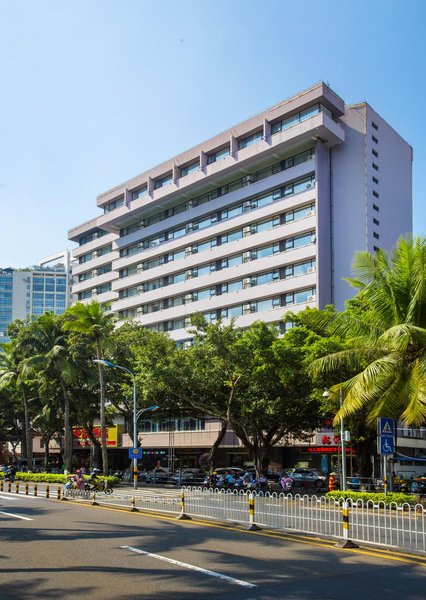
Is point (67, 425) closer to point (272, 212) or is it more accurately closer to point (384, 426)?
point (272, 212)

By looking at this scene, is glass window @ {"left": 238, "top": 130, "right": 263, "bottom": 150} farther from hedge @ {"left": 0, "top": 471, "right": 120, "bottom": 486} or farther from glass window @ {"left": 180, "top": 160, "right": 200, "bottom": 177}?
hedge @ {"left": 0, "top": 471, "right": 120, "bottom": 486}

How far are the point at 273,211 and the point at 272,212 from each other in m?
0.14

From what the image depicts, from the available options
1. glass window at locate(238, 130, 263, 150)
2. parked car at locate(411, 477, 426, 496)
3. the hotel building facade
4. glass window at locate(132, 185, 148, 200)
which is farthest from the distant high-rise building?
parked car at locate(411, 477, 426, 496)

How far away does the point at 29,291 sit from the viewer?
188 meters

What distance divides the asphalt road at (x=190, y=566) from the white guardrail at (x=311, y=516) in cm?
98

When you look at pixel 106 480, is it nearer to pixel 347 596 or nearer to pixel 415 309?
pixel 415 309

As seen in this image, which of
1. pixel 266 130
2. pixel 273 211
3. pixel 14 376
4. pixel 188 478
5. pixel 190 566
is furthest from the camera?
pixel 14 376

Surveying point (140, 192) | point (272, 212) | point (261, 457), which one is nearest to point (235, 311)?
point (272, 212)

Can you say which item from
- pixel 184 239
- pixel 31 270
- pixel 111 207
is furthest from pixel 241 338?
pixel 31 270

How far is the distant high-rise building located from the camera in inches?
7293

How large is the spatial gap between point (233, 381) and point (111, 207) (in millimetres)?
40660

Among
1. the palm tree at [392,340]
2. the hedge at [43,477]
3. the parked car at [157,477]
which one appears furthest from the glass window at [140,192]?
the palm tree at [392,340]

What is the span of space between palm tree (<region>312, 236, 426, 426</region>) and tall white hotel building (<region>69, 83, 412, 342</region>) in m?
25.9

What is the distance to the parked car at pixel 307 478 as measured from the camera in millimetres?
43188
